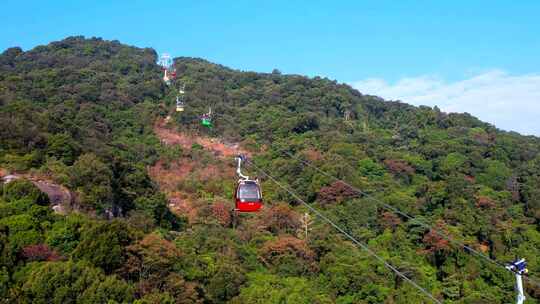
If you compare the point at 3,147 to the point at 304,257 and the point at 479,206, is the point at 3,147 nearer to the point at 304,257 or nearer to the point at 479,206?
the point at 304,257

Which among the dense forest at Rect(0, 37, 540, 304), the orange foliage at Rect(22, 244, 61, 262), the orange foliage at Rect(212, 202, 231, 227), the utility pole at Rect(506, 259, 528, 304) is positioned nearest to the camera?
the utility pole at Rect(506, 259, 528, 304)

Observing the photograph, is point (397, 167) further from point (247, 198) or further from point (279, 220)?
point (247, 198)

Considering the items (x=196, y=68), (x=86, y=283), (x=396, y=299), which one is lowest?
(x=396, y=299)

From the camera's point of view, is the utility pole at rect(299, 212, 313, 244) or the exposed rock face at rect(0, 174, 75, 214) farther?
the utility pole at rect(299, 212, 313, 244)

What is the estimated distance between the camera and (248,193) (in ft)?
60.1

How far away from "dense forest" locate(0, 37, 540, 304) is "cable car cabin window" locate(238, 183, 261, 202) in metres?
3.51

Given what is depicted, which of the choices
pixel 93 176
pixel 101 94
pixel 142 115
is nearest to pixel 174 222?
pixel 93 176

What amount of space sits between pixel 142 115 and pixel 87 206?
102 feet

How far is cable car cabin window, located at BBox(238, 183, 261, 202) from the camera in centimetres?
1827

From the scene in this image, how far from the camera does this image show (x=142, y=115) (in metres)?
57.5

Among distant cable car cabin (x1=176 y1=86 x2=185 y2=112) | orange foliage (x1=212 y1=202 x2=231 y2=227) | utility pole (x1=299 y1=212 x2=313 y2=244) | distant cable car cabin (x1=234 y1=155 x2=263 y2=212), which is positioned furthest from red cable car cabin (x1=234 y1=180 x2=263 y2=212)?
distant cable car cabin (x1=176 y1=86 x2=185 y2=112)

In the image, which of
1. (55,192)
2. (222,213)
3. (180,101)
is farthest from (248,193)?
(180,101)

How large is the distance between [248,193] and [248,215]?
2121 cm

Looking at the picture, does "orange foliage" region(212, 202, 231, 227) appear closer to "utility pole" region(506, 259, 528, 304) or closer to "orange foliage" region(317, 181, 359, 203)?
"orange foliage" region(317, 181, 359, 203)
